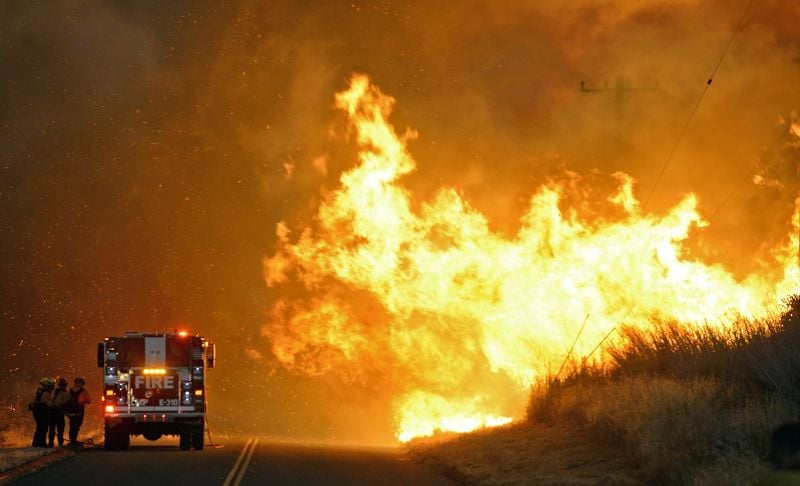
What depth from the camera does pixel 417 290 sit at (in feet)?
133

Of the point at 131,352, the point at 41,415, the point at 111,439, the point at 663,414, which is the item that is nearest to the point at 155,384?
the point at 131,352

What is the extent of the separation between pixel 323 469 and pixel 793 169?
78.0 feet

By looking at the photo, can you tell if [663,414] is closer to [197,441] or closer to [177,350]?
[197,441]

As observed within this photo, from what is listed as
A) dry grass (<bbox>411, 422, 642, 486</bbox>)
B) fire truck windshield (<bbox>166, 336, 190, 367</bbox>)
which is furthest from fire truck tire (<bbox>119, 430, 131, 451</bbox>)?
dry grass (<bbox>411, 422, 642, 486</bbox>)

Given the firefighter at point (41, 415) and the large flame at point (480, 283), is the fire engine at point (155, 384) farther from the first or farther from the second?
the large flame at point (480, 283)

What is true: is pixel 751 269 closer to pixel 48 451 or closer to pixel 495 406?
pixel 495 406

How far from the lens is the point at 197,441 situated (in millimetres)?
32969

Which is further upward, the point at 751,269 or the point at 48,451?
the point at 751,269

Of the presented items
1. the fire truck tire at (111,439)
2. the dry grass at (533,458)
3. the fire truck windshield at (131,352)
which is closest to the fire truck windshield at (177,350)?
the fire truck windshield at (131,352)

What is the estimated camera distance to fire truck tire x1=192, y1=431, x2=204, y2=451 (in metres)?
32.8

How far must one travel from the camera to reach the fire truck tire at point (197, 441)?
32.8m

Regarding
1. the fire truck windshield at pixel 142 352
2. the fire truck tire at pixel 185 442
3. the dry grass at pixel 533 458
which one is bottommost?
the dry grass at pixel 533 458

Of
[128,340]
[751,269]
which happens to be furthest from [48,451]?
[751,269]

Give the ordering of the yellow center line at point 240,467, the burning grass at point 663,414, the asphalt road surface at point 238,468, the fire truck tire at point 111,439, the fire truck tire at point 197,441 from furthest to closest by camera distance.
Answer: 1. the fire truck tire at point 197,441
2. the fire truck tire at point 111,439
3. the asphalt road surface at point 238,468
4. the yellow center line at point 240,467
5. the burning grass at point 663,414
